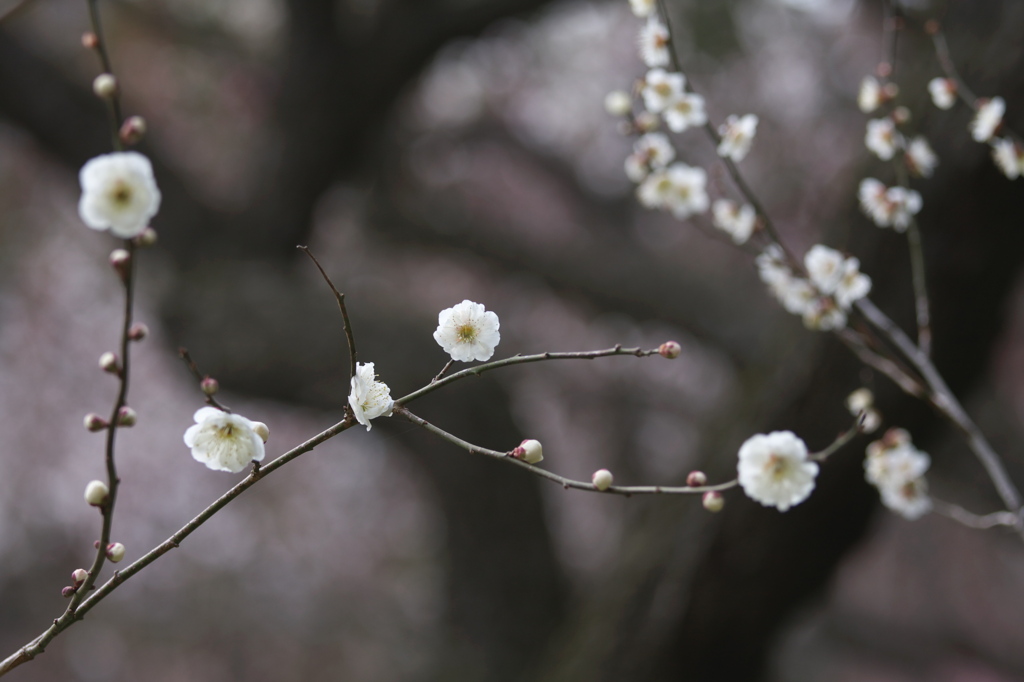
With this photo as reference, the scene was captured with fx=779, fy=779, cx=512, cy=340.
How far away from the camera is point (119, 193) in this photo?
301mm

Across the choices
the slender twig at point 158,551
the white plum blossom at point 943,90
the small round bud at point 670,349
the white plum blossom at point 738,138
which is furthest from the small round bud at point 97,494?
the white plum blossom at point 943,90

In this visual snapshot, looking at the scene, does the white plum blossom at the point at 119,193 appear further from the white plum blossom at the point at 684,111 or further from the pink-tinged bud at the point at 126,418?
the white plum blossom at the point at 684,111

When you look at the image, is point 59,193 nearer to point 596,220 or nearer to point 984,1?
point 596,220

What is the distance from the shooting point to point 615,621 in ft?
4.35

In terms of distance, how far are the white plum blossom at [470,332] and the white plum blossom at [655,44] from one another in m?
0.37

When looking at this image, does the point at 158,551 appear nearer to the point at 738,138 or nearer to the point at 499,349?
the point at 738,138

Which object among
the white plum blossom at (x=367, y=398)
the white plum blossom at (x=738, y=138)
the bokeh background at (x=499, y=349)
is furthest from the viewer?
the bokeh background at (x=499, y=349)

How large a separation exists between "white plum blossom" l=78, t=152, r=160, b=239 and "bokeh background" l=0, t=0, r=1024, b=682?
23.4 inches

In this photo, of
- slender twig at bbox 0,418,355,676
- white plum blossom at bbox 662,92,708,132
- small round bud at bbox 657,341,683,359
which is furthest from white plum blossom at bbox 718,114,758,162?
slender twig at bbox 0,418,355,676

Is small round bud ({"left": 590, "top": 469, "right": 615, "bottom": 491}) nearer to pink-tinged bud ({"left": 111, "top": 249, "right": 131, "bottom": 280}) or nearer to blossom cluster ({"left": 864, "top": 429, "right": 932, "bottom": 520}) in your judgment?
pink-tinged bud ({"left": 111, "top": 249, "right": 131, "bottom": 280})

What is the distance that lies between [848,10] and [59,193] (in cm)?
275

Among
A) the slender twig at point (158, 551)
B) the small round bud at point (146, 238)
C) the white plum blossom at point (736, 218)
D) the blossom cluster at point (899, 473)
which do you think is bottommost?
the slender twig at point (158, 551)

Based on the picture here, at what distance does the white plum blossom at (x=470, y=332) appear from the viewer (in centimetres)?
43

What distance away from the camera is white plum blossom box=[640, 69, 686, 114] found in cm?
70
